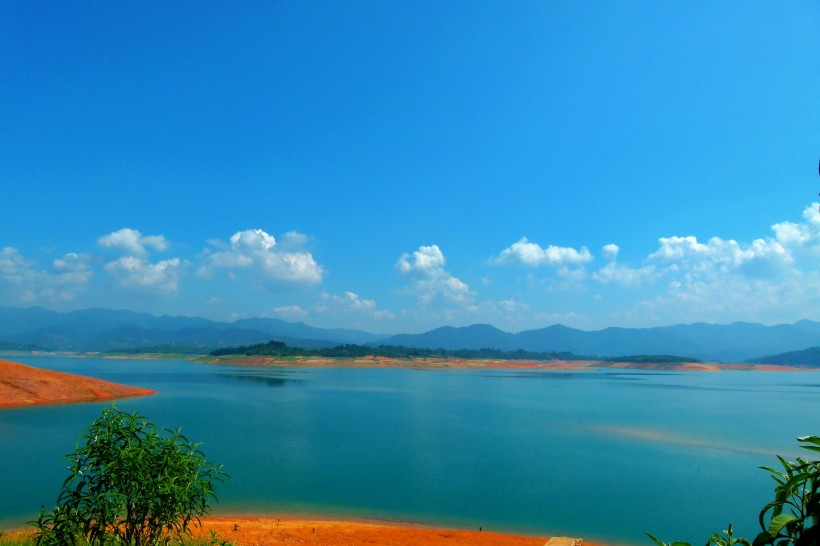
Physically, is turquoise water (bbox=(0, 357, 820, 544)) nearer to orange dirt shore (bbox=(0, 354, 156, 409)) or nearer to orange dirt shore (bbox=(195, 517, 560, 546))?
orange dirt shore (bbox=(195, 517, 560, 546))

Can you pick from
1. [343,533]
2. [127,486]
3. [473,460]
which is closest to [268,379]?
[473,460]

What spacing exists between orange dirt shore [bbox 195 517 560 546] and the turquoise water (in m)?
1.23

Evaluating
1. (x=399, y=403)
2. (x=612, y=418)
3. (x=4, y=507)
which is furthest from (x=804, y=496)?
(x=399, y=403)

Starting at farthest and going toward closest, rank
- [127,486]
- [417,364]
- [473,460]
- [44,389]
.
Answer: [417,364] → [44,389] → [473,460] → [127,486]

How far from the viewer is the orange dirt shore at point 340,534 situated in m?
11.6

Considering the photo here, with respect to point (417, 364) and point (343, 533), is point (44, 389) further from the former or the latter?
point (417, 364)

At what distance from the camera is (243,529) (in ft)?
40.4

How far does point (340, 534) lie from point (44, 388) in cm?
3766

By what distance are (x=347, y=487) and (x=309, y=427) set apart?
1295 centimetres

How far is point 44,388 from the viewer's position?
39.6m

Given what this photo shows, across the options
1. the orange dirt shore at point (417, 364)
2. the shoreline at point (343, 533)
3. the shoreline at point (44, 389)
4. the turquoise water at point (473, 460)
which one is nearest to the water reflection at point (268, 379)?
the shoreline at point (44, 389)

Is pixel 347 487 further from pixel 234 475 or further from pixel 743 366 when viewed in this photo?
pixel 743 366

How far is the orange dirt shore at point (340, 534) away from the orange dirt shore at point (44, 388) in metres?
32.6

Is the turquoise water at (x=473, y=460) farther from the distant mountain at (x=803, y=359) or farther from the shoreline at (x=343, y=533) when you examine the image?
the distant mountain at (x=803, y=359)
